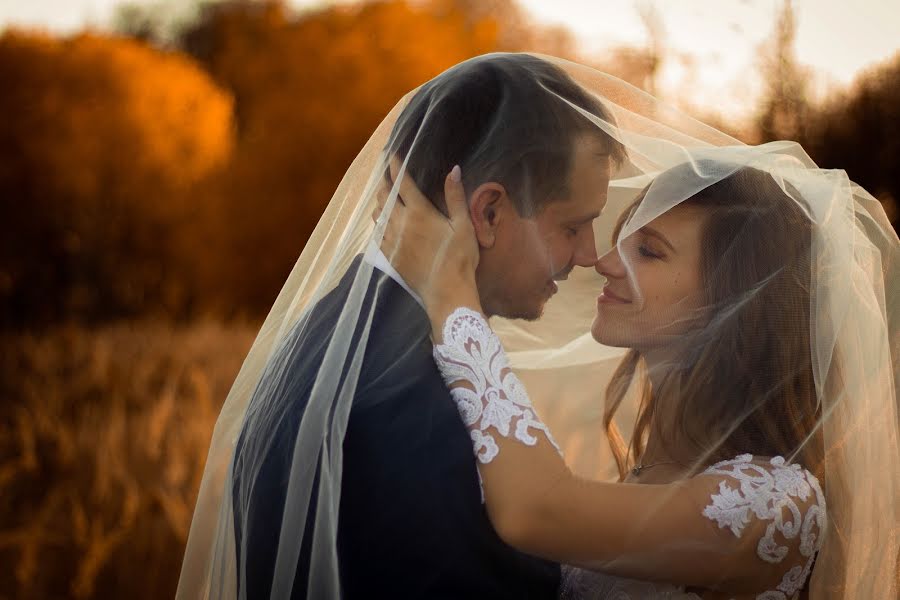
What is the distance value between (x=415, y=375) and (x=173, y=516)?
2812 millimetres

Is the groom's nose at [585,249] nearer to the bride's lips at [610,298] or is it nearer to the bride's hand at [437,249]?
the bride's lips at [610,298]

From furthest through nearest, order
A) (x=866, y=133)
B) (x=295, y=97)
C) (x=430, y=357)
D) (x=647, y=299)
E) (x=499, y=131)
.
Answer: (x=295, y=97) < (x=866, y=133) < (x=647, y=299) < (x=499, y=131) < (x=430, y=357)

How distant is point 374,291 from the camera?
2.18 metres

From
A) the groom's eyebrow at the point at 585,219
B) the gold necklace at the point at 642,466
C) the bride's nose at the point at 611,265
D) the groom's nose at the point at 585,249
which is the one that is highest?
the groom's eyebrow at the point at 585,219

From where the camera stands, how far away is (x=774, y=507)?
7.04ft

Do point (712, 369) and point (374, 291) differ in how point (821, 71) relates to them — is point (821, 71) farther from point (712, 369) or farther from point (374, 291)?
point (374, 291)

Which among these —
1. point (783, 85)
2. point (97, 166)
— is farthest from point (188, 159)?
point (783, 85)

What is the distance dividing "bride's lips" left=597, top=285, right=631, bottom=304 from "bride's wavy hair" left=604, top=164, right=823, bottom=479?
20cm

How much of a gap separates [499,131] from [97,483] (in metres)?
3.70

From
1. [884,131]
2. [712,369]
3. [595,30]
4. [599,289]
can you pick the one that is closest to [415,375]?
[599,289]

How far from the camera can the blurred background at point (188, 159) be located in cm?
342

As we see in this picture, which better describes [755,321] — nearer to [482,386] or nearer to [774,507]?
[774,507]

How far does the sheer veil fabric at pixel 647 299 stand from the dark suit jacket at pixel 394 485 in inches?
1.0

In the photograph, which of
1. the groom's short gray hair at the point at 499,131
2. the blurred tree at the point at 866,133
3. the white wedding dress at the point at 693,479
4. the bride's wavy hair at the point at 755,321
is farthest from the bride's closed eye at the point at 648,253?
the blurred tree at the point at 866,133
